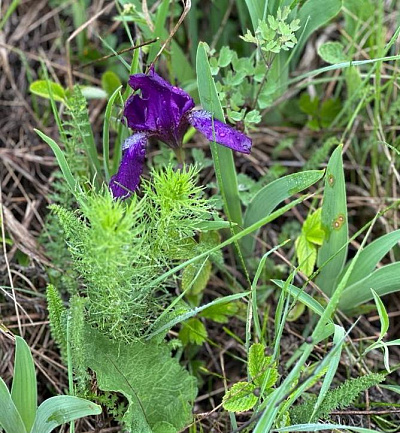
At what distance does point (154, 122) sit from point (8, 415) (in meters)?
0.83

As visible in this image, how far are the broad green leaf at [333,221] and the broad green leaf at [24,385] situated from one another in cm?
77

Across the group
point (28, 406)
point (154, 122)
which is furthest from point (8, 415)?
point (154, 122)

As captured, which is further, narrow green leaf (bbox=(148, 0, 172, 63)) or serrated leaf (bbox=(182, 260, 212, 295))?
narrow green leaf (bbox=(148, 0, 172, 63))

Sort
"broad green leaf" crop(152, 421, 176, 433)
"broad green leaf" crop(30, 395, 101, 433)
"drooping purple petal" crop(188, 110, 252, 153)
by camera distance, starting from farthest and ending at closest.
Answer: "drooping purple petal" crop(188, 110, 252, 153)
"broad green leaf" crop(152, 421, 176, 433)
"broad green leaf" crop(30, 395, 101, 433)

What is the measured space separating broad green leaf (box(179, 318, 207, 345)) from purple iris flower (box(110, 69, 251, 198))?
453 mm

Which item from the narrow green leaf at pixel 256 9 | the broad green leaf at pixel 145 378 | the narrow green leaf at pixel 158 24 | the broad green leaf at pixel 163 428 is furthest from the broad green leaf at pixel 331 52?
the broad green leaf at pixel 163 428

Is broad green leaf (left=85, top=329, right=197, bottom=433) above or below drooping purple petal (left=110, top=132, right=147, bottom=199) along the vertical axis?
below

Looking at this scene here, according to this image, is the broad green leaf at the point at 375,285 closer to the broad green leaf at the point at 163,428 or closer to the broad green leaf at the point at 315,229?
the broad green leaf at the point at 315,229

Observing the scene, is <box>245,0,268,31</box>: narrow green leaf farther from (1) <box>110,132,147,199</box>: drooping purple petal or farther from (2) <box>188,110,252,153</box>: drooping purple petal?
(1) <box>110,132,147,199</box>: drooping purple petal

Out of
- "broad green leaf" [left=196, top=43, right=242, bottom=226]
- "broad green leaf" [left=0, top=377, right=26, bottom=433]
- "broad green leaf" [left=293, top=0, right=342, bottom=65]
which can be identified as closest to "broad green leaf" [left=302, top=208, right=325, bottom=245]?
"broad green leaf" [left=196, top=43, right=242, bottom=226]

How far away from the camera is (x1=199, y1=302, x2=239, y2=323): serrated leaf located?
5.76 ft

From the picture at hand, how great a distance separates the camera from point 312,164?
2176 mm

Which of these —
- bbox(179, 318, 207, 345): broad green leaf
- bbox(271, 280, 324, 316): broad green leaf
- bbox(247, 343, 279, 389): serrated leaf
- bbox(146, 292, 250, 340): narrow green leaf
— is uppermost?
bbox(146, 292, 250, 340): narrow green leaf

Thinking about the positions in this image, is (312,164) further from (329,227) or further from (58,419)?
(58,419)
